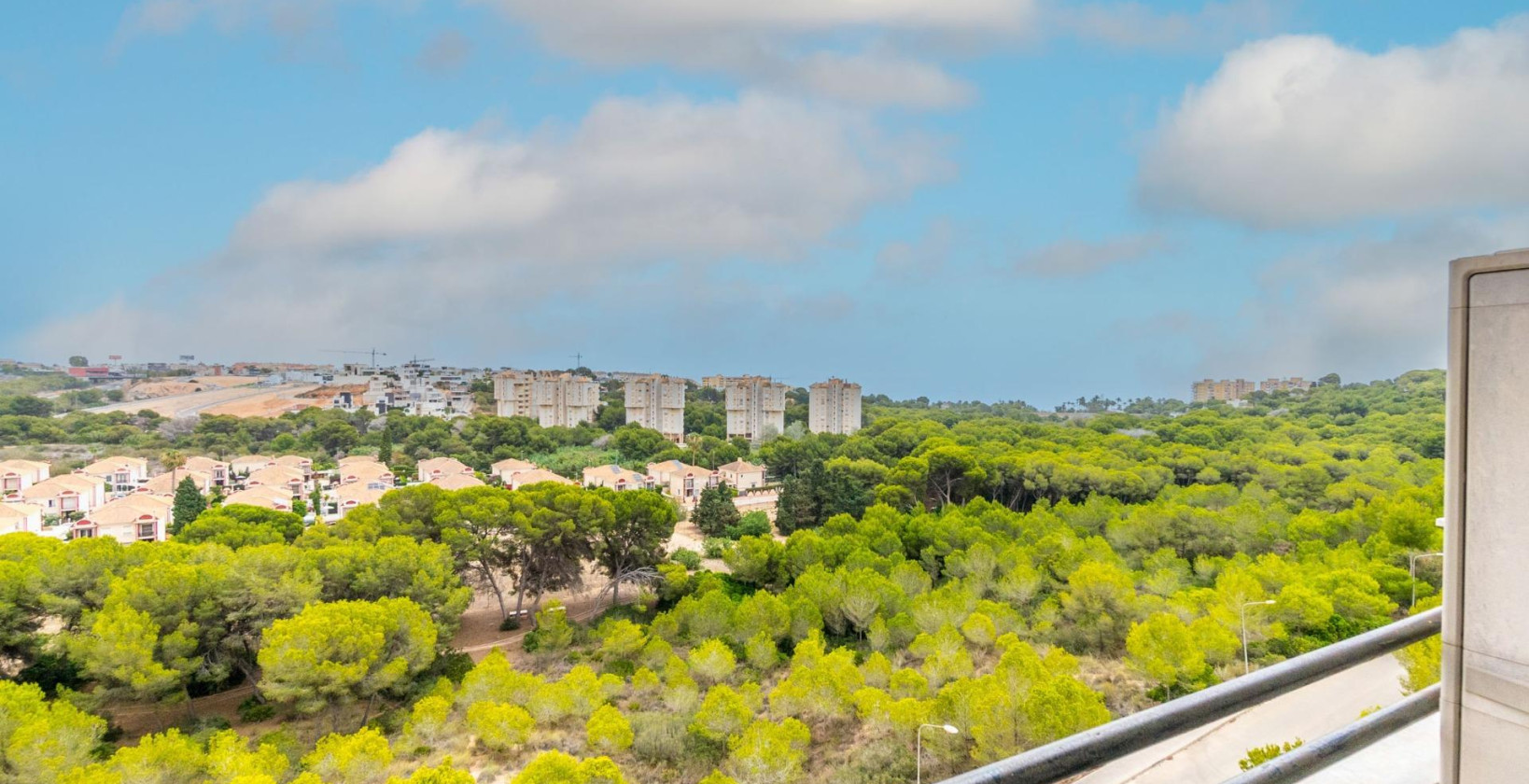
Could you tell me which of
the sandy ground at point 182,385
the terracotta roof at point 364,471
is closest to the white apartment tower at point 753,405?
the terracotta roof at point 364,471

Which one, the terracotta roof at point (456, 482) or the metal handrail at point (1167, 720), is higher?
the metal handrail at point (1167, 720)

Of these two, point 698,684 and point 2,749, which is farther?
point 698,684

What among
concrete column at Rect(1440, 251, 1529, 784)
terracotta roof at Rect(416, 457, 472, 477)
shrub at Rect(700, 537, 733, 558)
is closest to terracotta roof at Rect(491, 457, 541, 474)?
terracotta roof at Rect(416, 457, 472, 477)

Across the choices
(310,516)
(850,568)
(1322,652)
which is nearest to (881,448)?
(850,568)

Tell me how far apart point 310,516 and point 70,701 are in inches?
349

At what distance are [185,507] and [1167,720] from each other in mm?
16606

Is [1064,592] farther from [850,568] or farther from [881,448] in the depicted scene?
[881,448]

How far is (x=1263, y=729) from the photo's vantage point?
3.75 metres

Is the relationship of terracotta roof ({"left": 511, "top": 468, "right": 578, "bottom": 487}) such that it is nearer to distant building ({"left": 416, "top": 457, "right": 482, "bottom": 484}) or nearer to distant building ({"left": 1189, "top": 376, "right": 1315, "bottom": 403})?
distant building ({"left": 416, "top": 457, "right": 482, "bottom": 484})

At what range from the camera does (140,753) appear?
5.07m

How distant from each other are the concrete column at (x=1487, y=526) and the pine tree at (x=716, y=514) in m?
14.6

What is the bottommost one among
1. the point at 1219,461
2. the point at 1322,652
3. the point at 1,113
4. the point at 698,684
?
the point at 698,684

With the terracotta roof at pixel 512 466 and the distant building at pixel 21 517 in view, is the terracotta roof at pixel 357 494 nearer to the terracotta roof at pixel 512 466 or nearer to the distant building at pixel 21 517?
the terracotta roof at pixel 512 466

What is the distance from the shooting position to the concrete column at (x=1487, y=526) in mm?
608
